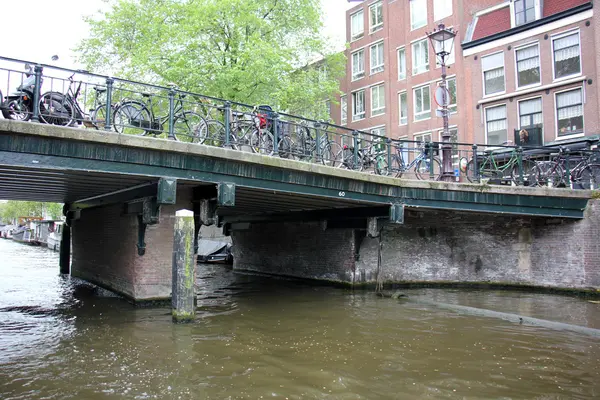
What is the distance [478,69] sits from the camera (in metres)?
24.5

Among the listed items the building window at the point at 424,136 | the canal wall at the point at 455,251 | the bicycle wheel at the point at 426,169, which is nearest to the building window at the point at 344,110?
the building window at the point at 424,136

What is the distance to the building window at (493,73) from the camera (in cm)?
2360

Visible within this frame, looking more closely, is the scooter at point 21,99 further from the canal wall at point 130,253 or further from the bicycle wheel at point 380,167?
the bicycle wheel at point 380,167

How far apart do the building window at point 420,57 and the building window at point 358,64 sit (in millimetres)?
4282

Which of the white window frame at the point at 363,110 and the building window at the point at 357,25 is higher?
the building window at the point at 357,25

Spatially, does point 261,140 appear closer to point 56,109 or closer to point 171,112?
point 171,112

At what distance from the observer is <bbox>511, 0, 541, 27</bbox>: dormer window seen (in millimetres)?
22141

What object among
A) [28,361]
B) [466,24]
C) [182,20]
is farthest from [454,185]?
[466,24]

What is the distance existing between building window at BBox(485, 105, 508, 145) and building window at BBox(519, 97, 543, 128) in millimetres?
899

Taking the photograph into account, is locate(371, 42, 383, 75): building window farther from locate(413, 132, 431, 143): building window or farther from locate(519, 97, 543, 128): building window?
locate(519, 97, 543, 128): building window

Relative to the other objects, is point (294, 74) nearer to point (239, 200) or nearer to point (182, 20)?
point (182, 20)

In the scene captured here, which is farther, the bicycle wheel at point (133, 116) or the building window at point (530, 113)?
the building window at point (530, 113)

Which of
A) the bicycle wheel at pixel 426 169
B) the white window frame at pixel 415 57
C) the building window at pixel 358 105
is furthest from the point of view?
the building window at pixel 358 105

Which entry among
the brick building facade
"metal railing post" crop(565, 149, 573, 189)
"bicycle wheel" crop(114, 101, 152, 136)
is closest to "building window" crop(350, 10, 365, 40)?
the brick building facade
